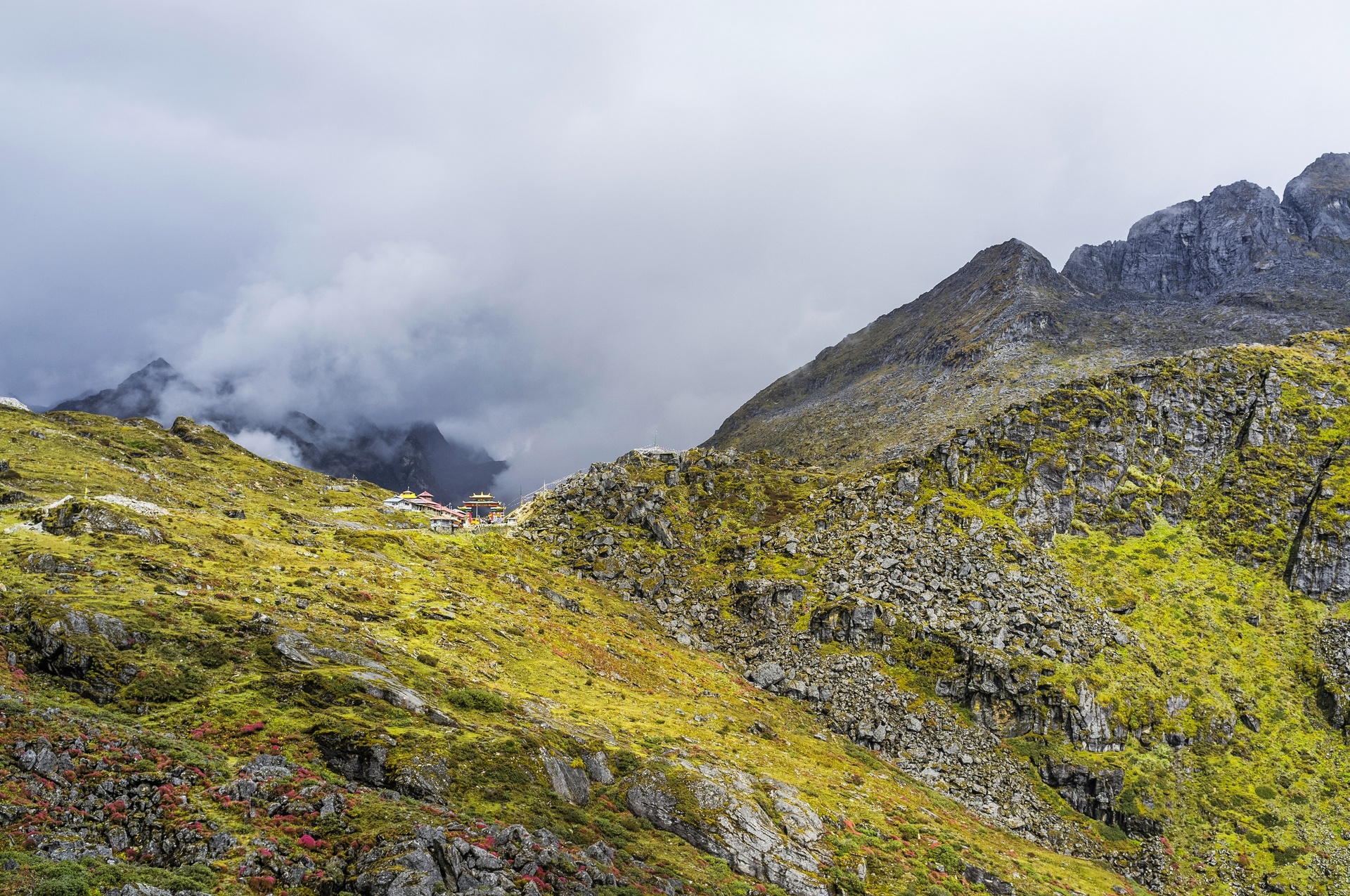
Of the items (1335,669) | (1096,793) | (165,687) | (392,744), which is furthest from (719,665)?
(1335,669)

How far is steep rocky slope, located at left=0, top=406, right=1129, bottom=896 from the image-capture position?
25438 millimetres

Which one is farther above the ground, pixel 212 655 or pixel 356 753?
pixel 212 655

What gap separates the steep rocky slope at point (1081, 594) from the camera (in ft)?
212

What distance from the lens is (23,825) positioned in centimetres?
2222

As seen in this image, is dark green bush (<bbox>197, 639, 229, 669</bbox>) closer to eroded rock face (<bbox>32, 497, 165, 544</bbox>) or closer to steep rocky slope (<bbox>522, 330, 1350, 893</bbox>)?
eroded rock face (<bbox>32, 497, 165, 544</bbox>)

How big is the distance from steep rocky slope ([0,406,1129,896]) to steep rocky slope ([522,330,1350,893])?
6.77 feet

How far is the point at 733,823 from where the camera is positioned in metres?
42.0

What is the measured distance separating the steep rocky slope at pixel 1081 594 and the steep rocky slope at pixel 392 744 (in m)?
2.06

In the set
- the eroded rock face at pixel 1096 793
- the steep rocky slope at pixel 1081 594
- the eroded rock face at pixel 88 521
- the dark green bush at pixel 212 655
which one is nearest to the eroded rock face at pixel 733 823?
the dark green bush at pixel 212 655

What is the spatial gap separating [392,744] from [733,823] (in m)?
22.1

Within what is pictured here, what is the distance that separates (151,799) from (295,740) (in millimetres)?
7709

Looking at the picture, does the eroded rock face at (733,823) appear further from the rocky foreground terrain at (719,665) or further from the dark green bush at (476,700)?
the dark green bush at (476,700)

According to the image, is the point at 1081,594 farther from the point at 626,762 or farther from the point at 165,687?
the point at 165,687

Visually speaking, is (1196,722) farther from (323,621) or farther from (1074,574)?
(323,621)
